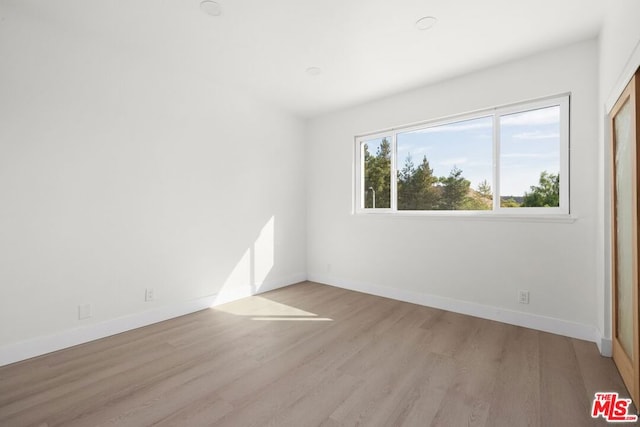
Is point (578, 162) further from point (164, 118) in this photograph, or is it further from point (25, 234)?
point (25, 234)

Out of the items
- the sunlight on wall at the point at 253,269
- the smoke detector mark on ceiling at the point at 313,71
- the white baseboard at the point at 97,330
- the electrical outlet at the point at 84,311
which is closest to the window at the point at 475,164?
the smoke detector mark on ceiling at the point at 313,71

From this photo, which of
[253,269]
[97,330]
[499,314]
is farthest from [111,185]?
[499,314]

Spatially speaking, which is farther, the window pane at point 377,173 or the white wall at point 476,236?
Answer: the window pane at point 377,173

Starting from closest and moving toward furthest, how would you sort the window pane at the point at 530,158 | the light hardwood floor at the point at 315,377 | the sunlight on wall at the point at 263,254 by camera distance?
1. the light hardwood floor at the point at 315,377
2. the window pane at the point at 530,158
3. the sunlight on wall at the point at 263,254

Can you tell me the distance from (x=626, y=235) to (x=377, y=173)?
2.69 meters

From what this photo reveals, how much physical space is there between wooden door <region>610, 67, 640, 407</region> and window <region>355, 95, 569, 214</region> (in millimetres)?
646

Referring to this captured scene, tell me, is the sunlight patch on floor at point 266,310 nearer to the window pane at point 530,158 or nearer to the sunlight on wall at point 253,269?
the sunlight on wall at point 253,269

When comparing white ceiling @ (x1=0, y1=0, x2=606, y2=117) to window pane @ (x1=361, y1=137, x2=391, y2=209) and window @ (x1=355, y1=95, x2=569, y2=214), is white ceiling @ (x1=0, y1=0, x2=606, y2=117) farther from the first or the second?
window pane @ (x1=361, y1=137, x2=391, y2=209)

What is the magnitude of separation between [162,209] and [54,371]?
60.9 inches

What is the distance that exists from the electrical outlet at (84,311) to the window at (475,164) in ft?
10.8

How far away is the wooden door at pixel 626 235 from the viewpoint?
1.70 metres

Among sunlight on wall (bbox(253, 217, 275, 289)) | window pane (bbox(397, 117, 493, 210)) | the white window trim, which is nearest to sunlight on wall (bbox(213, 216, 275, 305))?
sunlight on wall (bbox(253, 217, 275, 289))

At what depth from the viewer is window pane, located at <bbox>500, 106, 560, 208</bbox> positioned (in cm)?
283

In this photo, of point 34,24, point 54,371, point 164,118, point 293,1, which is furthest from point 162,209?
point 293,1
